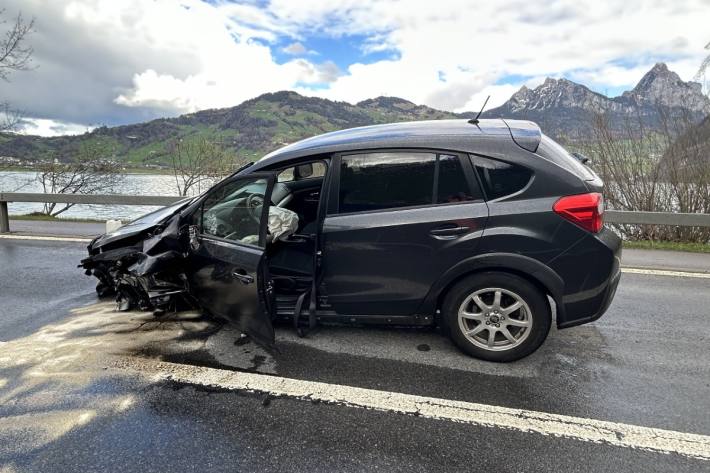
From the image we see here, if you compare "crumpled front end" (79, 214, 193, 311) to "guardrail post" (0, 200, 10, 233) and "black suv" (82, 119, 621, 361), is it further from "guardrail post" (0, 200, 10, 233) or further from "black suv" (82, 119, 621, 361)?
"guardrail post" (0, 200, 10, 233)

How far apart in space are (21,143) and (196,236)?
16.4 m

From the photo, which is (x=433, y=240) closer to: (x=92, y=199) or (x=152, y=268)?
(x=152, y=268)

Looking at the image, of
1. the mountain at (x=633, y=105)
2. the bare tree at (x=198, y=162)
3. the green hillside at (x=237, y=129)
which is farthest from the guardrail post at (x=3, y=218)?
the mountain at (x=633, y=105)

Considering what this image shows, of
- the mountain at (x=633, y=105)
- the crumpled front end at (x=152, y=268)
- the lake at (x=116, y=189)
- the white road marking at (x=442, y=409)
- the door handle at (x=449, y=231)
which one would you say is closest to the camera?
the white road marking at (x=442, y=409)

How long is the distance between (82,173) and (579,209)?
19684 millimetres

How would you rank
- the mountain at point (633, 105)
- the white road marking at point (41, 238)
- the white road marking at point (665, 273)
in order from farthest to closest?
the mountain at point (633, 105)
the white road marking at point (41, 238)
the white road marking at point (665, 273)

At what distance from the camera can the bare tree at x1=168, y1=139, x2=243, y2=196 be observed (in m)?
17.1

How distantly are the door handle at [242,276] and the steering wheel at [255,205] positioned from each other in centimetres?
43

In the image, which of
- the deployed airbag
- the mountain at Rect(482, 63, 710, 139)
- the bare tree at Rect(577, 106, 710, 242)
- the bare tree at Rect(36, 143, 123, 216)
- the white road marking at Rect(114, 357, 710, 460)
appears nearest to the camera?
the white road marking at Rect(114, 357, 710, 460)

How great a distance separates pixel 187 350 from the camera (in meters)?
3.42

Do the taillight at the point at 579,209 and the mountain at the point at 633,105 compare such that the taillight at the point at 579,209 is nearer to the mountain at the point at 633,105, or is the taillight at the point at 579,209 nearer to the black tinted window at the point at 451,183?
the black tinted window at the point at 451,183

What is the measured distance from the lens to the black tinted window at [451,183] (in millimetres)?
3046

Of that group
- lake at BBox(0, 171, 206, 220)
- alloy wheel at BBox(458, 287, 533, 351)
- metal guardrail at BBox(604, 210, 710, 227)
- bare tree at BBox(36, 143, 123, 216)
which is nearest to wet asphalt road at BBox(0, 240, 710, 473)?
alloy wheel at BBox(458, 287, 533, 351)

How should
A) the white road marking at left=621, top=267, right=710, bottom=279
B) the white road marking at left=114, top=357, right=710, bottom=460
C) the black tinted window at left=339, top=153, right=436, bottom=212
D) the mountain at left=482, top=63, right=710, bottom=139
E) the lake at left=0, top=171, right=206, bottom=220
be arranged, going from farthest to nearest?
the lake at left=0, top=171, right=206, bottom=220 → the mountain at left=482, top=63, right=710, bottom=139 → the white road marking at left=621, top=267, right=710, bottom=279 → the black tinted window at left=339, top=153, right=436, bottom=212 → the white road marking at left=114, top=357, right=710, bottom=460
